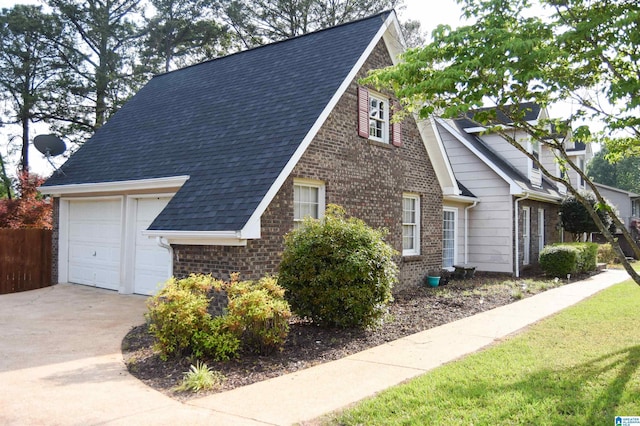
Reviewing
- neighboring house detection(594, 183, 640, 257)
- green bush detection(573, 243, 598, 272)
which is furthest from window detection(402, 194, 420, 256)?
neighboring house detection(594, 183, 640, 257)

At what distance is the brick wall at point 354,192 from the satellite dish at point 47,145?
755 centimetres

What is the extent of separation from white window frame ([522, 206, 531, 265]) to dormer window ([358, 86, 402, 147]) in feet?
26.3

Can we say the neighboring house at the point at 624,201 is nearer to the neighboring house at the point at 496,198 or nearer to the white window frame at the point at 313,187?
the neighboring house at the point at 496,198

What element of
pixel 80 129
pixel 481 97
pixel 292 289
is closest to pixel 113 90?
pixel 80 129

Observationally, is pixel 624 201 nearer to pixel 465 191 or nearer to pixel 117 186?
pixel 465 191

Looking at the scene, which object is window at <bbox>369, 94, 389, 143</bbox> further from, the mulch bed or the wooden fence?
the wooden fence

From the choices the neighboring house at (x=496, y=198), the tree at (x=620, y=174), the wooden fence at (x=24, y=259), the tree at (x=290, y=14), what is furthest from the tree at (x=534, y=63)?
the tree at (x=620, y=174)

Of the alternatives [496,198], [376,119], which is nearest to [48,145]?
[376,119]

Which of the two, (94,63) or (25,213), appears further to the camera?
(94,63)

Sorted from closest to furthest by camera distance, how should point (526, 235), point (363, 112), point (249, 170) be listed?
1. point (249, 170)
2. point (363, 112)
3. point (526, 235)

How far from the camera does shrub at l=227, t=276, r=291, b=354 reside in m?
7.05

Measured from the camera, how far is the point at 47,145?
49.0 ft

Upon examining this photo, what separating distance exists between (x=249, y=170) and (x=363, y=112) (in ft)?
12.4

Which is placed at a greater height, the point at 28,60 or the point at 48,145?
the point at 28,60
